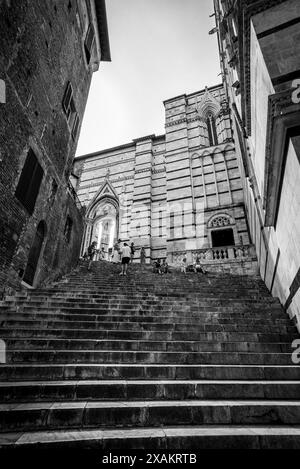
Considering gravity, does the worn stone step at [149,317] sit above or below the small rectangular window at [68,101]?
below

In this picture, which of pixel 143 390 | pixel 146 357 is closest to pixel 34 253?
pixel 146 357

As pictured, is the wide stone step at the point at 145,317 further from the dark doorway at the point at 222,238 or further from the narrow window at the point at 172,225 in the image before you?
the narrow window at the point at 172,225

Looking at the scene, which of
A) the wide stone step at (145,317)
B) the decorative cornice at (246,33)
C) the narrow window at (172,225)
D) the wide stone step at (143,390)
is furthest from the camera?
the narrow window at (172,225)

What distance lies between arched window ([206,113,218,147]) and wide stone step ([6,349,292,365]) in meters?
16.7

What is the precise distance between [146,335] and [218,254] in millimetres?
8480

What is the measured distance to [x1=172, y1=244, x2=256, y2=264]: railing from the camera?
11.5 m

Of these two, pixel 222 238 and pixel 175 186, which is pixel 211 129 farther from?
pixel 222 238

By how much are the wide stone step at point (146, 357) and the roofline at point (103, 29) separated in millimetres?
18726

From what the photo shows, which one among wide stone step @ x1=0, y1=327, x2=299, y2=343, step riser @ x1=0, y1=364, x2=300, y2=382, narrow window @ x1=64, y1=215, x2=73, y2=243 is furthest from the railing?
step riser @ x1=0, y1=364, x2=300, y2=382

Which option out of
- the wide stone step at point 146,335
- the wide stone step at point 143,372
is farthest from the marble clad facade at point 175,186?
the wide stone step at point 143,372

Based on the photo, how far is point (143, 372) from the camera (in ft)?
11.1

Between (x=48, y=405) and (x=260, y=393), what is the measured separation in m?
2.64

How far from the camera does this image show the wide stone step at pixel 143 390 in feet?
9.14

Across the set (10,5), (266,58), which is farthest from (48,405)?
(10,5)
